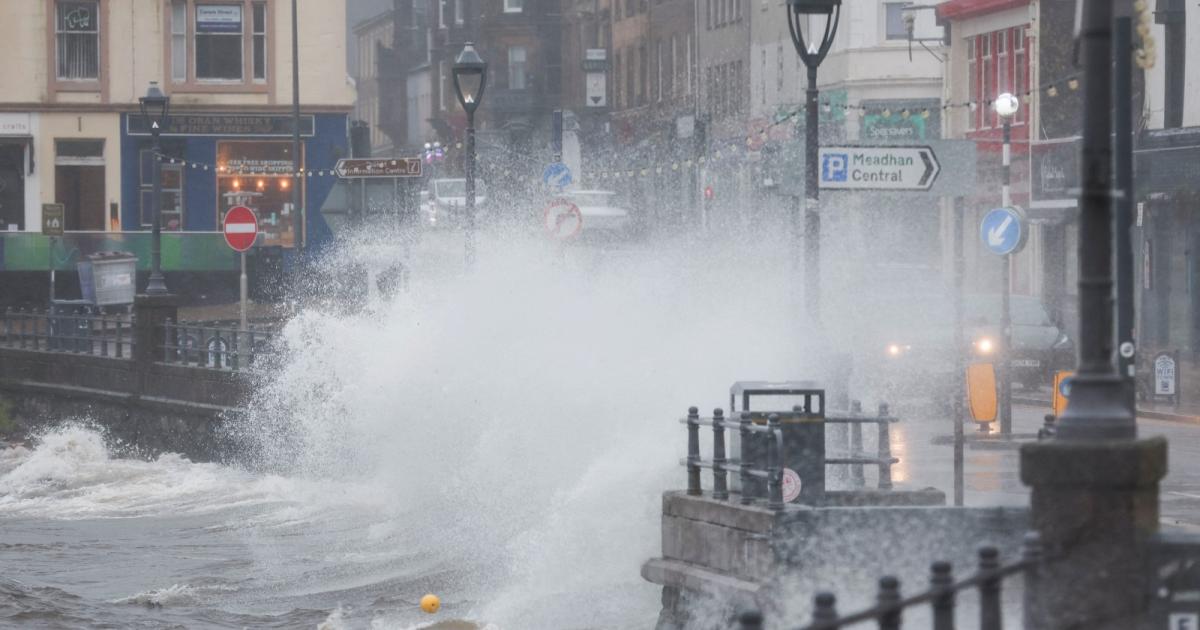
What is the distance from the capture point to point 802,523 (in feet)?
45.5

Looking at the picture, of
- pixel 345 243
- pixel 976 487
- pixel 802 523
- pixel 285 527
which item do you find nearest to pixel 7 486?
pixel 285 527

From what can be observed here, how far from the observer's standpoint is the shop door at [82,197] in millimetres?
49438

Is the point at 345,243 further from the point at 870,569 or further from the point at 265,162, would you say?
the point at 870,569

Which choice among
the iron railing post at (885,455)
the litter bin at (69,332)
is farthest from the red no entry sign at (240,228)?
the iron railing post at (885,455)

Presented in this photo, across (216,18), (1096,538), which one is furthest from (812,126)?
(216,18)

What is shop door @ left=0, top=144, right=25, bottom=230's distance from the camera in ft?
161

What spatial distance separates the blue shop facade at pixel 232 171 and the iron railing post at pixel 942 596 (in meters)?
42.3

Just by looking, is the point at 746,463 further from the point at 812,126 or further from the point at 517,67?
the point at 517,67

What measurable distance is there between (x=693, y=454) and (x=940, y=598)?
764cm

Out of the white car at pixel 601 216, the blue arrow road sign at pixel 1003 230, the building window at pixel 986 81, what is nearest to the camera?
the blue arrow road sign at pixel 1003 230

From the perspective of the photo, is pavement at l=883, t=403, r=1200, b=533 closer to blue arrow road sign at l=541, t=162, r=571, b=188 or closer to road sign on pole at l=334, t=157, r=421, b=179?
blue arrow road sign at l=541, t=162, r=571, b=188

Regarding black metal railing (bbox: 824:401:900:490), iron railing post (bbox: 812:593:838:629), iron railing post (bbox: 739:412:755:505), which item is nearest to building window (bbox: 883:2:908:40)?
black metal railing (bbox: 824:401:900:490)

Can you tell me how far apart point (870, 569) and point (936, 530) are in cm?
78

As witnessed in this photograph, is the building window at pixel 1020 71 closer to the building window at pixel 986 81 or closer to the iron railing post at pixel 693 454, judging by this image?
the building window at pixel 986 81
